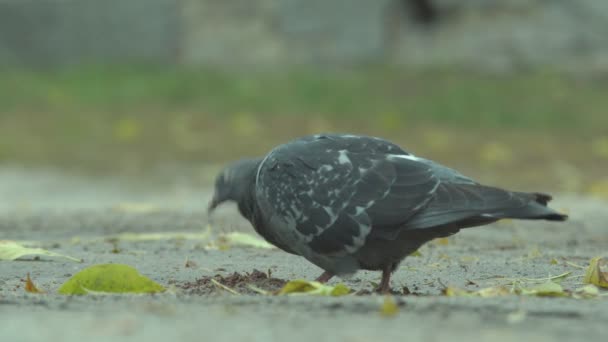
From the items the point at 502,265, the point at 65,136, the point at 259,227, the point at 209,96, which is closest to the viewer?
the point at 259,227

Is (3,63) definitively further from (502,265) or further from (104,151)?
(502,265)

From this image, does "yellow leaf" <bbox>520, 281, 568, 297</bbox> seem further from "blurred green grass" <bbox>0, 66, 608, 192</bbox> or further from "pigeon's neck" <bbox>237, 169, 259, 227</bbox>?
"blurred green grass" <bbox>0, 66, 608, 192</bbox>

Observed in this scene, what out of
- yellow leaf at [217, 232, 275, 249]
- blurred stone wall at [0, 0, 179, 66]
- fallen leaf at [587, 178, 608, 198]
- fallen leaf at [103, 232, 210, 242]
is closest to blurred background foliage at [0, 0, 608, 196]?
blurred stone wall at [0, 0, 179, 66]

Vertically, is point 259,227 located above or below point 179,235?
above

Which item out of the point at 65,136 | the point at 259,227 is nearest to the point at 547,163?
the point at 65,136

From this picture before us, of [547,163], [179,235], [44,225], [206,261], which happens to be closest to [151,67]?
[547,163]

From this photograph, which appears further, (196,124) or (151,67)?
(151,67)

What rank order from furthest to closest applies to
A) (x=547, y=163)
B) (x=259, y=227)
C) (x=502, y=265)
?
(x=547, y=163)
(x=502, y=265)
(x=259, y=227)
